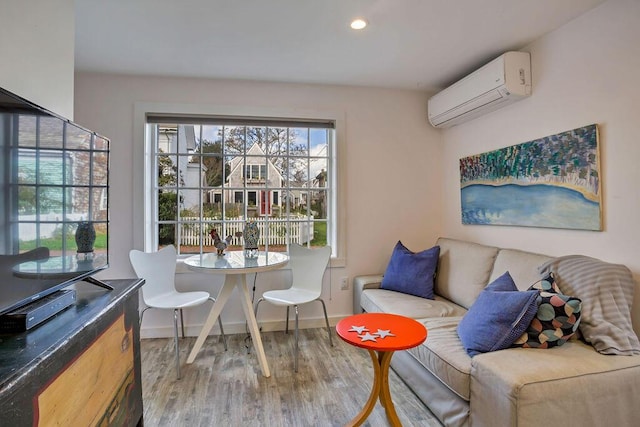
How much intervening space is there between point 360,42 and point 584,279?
6.82 feet

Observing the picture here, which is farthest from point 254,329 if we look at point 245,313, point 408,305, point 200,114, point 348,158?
point 200,114

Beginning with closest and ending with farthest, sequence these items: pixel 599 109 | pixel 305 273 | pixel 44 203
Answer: pixel 44 203, pixel 599 109, pixel 305 273

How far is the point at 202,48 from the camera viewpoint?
2.46 meters

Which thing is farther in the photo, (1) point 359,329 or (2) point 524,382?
(1) point 359,329

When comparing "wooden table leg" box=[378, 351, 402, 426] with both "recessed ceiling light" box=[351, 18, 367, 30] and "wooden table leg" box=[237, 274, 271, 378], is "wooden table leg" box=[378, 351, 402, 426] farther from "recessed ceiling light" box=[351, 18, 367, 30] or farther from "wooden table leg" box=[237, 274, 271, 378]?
"recessed ceiling light" box=[351, 18, 367, 30]

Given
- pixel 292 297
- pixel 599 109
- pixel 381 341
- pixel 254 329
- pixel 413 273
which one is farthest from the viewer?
pixel 413 273

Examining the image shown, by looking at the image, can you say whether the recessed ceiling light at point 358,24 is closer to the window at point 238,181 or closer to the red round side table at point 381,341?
the window at point 238,181

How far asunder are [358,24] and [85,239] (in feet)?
6.60

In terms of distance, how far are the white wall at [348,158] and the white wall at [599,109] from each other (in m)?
0.98

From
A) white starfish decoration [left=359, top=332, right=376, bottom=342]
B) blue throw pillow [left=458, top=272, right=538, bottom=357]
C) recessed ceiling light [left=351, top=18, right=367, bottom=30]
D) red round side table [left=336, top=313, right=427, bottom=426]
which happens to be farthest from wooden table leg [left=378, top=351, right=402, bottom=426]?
recessed ceiling light [left=351, top=18, right=367, bottom=30]

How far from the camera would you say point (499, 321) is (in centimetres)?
165

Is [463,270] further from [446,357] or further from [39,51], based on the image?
[39,51]

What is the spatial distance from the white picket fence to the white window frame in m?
0.28

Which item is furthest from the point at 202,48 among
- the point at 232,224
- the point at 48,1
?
the point at 232,224
